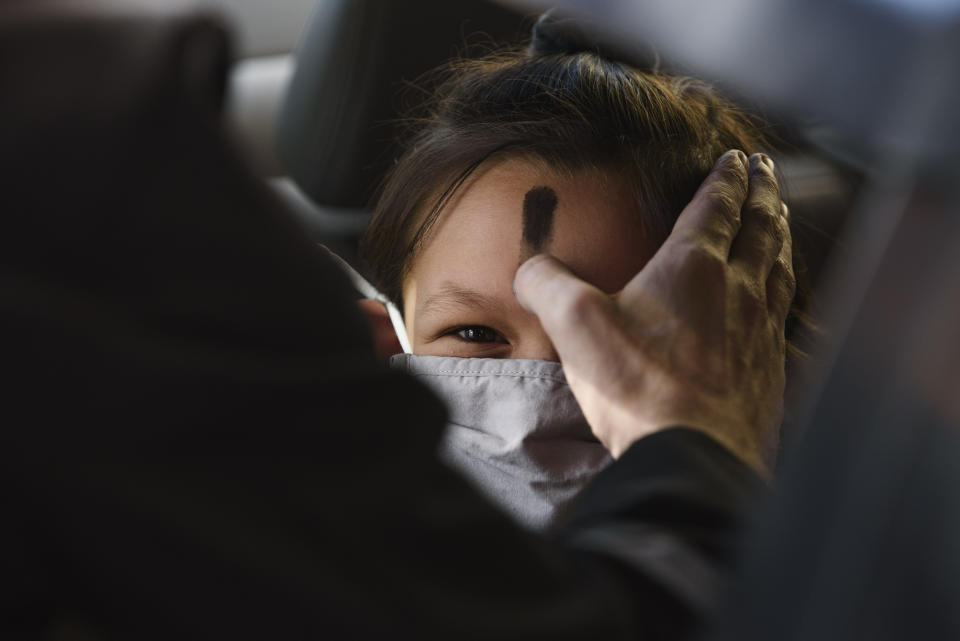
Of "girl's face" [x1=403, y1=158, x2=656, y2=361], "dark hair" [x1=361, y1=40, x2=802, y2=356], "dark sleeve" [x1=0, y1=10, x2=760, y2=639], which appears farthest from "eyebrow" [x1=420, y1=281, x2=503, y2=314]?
"dark sleeve" [x1=0, y1=10, x2=760, y2=639]

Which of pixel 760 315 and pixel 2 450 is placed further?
pixel 760 315

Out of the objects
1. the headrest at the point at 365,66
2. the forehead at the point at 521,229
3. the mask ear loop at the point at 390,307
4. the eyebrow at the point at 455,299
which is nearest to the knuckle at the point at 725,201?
the forehead at the point at 521,229

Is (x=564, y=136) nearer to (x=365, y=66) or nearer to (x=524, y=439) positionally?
(x=524, y=439)

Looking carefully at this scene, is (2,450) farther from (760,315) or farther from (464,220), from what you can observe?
(464,220)

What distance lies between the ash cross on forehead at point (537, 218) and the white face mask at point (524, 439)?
0.12 metres

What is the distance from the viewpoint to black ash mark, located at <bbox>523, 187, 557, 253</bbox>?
87cm

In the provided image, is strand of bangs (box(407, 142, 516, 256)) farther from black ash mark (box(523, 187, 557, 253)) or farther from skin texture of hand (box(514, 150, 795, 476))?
skin texture of hand (box(514, 150, 795, 476))

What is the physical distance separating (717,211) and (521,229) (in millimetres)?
197

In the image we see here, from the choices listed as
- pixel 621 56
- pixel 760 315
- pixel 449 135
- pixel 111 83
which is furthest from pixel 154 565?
pixel 621 56

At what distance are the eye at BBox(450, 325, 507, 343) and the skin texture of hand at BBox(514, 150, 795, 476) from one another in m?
0.16

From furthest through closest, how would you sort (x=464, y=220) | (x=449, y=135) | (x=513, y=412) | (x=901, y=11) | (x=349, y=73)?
(x=349, y=73) → (x=449, y=135) → (x=464, y=220) → (x=513, y=412) → (x=901, y=11)

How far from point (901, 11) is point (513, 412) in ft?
1.81

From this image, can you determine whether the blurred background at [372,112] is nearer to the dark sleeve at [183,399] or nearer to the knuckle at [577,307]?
the knuckle at [577,307]

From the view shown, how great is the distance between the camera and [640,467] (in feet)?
1.45
